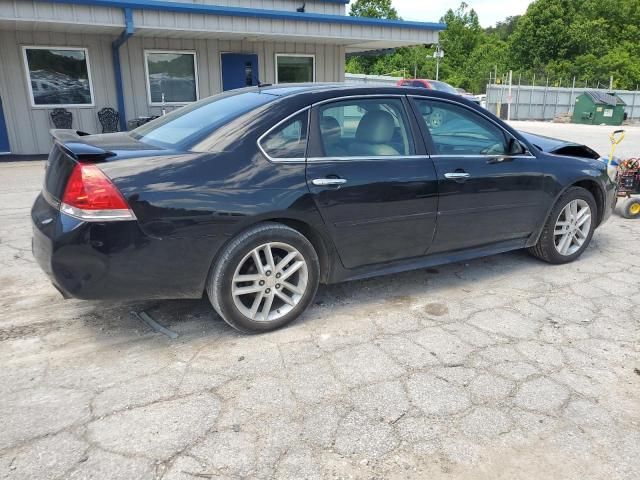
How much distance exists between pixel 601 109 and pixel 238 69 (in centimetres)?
2211

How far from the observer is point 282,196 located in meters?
3.08

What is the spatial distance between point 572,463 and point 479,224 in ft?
6.72

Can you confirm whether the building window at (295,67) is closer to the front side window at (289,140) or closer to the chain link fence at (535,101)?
the front side window at (289,140)

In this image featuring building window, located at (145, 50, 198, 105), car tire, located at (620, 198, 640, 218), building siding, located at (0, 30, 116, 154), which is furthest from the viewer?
building window, located at (145, 50, 198, 105)

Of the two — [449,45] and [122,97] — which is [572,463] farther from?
[449,45]

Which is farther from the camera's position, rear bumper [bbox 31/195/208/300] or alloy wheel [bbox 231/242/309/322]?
alloy wheel [bbox 231/242/309/322]

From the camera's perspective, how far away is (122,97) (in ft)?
38.5

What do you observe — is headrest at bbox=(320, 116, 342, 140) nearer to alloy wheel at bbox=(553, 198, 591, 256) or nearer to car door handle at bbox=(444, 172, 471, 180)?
car door handle at bbox=(444, 172, 471, 180)

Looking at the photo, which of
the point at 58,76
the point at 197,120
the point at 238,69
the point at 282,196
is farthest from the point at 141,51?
the point at 282,196

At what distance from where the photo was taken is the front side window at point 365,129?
3.36 metres

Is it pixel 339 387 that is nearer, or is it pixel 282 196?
pixel 339 387

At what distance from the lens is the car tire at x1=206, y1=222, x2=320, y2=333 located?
119 inches

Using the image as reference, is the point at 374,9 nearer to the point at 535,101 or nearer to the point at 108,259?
the point at 535,101

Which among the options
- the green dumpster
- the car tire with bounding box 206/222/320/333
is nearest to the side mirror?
the car tire with bounding box 206/222/320/333
